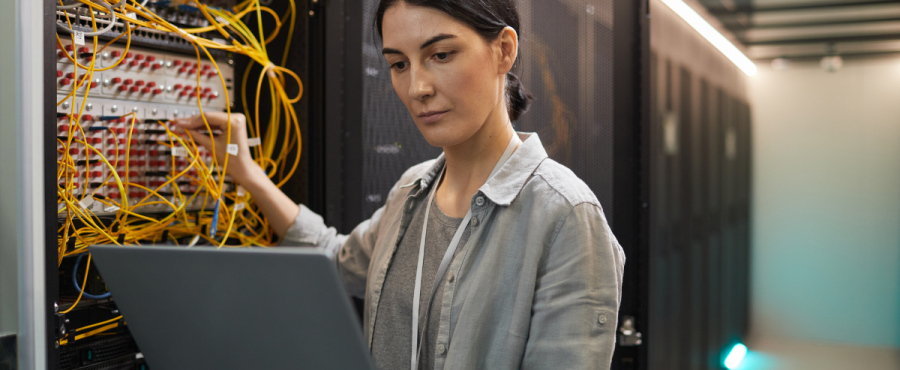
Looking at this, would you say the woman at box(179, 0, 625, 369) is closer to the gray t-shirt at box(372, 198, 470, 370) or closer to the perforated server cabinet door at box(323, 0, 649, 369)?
the gray t-shirt at box(372, 198, 470, 370)

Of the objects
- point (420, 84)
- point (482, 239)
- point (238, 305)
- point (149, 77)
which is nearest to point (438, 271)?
point (482, 239)

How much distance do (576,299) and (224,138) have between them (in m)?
1.00

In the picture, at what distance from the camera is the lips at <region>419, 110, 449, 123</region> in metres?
0.98

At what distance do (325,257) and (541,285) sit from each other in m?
0.46

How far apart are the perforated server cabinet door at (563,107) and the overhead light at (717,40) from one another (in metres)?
0.31

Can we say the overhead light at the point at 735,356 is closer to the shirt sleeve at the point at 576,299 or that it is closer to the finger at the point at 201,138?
the shirt sleeve at the point at 576,299

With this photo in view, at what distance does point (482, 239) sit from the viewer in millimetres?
982

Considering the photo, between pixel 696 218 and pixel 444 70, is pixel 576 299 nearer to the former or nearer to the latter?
pixel 444 70

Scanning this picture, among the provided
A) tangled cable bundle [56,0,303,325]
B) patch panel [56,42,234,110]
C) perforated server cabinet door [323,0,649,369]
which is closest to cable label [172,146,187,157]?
tangled cable bundle [56,0,303,325]

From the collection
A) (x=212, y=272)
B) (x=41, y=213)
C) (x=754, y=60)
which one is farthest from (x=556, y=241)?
(x=754, y=60)

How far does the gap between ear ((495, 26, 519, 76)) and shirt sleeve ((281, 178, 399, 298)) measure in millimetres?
419

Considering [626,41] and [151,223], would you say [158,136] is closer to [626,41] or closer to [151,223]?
[151,223]

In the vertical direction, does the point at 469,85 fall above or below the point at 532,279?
above

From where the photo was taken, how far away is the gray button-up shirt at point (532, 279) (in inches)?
34.1
